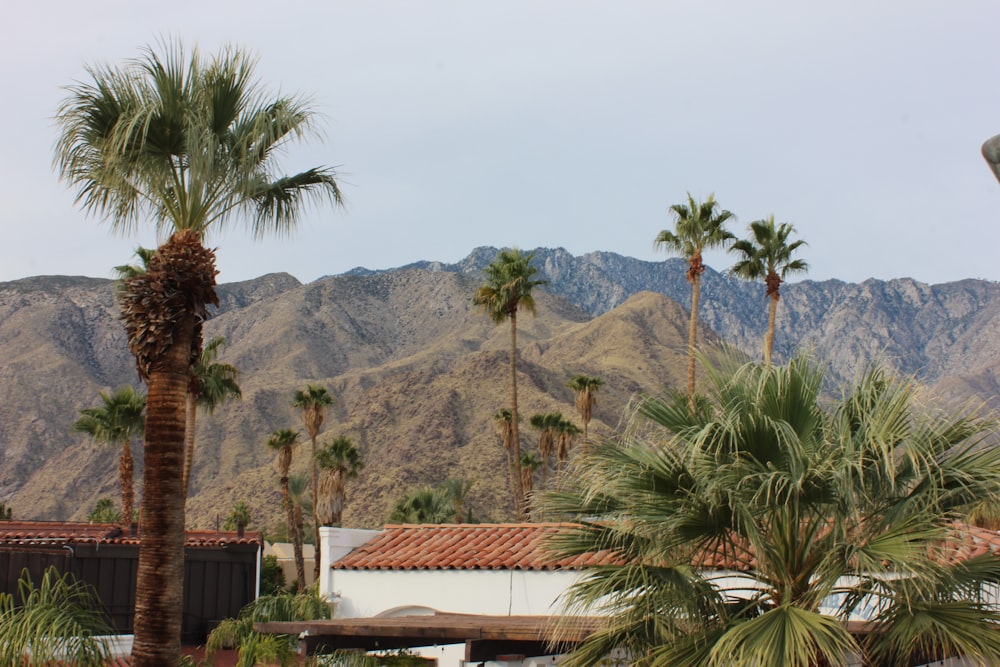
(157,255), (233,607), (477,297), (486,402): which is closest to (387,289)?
(486,402)

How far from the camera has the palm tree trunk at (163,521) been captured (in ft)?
36.9

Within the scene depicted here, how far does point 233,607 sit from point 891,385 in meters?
18.5

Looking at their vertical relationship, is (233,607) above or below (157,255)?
below

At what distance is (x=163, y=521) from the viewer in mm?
11547

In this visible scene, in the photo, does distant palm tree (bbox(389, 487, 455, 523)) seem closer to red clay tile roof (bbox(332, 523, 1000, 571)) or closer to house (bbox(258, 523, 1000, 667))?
red clay tile roof (bbox(332, 523, 1000, 571))

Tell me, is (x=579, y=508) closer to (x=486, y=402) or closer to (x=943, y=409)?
(x=943, y=409)

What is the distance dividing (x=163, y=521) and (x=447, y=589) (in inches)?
302

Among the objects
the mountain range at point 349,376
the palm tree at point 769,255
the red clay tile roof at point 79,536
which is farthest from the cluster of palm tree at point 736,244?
the mountain range at point 349,376

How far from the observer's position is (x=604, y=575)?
9484 millimetres

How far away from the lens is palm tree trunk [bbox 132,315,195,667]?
11.2 meters

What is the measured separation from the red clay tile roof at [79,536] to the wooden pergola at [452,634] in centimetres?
959

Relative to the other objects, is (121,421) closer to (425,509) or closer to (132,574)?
(425,509)

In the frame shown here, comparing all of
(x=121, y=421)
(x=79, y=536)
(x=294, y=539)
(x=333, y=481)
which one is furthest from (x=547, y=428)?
(x=79, y=536)

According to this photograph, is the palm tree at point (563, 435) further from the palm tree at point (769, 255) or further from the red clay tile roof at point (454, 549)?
the red clay tile roof at point (454, 549)
